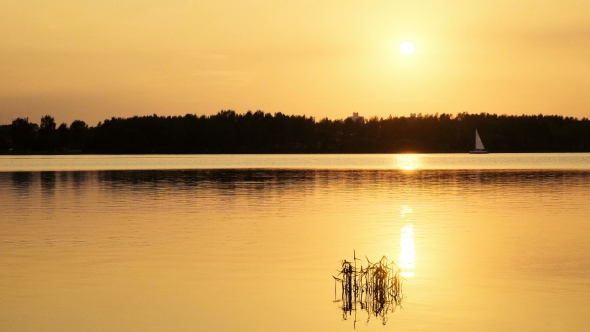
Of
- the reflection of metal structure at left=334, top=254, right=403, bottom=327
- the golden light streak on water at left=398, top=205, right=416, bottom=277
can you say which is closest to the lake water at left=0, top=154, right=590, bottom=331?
the golden light streak on water at left=398, top=205, right=416, bottom=277

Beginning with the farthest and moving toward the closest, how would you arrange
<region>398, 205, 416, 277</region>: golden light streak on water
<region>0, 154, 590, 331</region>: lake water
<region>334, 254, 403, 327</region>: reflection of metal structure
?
1. <region>398, 205, 416, 277</region>: golden light streak on water
2. <region>334, 254, 403, 327</region>: reflection of metal structure
3. <region>0, 154, 590, 331</region>: lake water

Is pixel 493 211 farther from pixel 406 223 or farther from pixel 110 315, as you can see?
pixel 110 315

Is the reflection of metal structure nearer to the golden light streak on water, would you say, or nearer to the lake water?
the lake water

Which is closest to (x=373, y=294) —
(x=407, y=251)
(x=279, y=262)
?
(x=279, y=262)

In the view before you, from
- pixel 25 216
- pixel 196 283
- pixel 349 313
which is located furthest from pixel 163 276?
pixel 25 216

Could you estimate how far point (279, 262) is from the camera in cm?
2378

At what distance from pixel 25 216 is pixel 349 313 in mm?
24792

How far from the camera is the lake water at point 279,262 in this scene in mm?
16781

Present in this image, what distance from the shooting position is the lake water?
16781 mm

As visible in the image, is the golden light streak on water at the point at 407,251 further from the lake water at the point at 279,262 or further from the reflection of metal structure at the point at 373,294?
the reflection of metal structure at the point at 373,294

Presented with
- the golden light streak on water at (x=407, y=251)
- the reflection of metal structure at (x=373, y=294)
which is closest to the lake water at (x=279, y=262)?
the golden light streak on water at (x=407, y=251)

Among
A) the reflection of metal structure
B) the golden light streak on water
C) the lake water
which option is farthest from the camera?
the golden light streak on water

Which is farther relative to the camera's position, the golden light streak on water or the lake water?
the golden light streak on water

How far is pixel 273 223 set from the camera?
113ft
